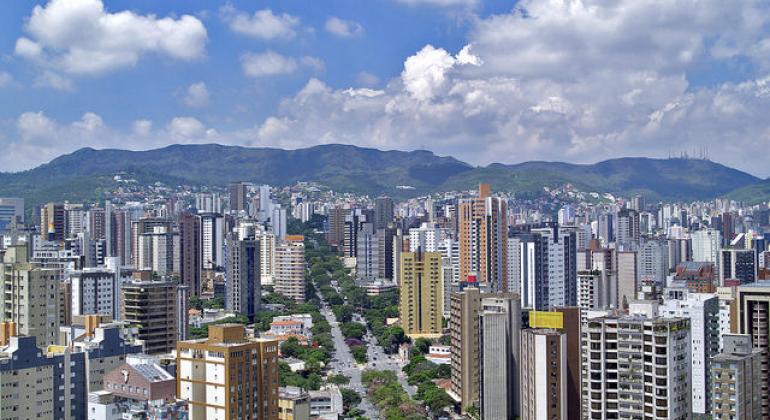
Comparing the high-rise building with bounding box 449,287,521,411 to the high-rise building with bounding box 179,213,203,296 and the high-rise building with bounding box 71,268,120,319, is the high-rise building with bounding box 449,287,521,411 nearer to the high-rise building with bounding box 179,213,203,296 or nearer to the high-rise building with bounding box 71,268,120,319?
the high-rise building with bounding box 71,268,120,319

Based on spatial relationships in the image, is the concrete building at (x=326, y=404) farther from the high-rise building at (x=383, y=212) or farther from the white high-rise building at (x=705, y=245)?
the high-rise building at (x=383, y=212)

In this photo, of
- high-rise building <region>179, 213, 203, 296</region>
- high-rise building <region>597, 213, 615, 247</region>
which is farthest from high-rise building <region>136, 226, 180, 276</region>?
high-rise building <region>597, 213, 615, 247</region>

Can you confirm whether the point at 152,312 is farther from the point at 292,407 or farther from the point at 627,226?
the point at 627,226

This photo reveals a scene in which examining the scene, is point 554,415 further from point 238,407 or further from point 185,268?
point 185,268

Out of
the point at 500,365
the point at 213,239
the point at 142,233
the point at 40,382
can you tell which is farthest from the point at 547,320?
the point at 213,239

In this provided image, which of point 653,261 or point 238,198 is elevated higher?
point 238,198

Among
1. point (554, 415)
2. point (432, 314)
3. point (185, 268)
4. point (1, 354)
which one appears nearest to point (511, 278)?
point (432, 314)

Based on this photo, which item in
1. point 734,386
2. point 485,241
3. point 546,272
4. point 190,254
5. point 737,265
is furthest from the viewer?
point 190,254
